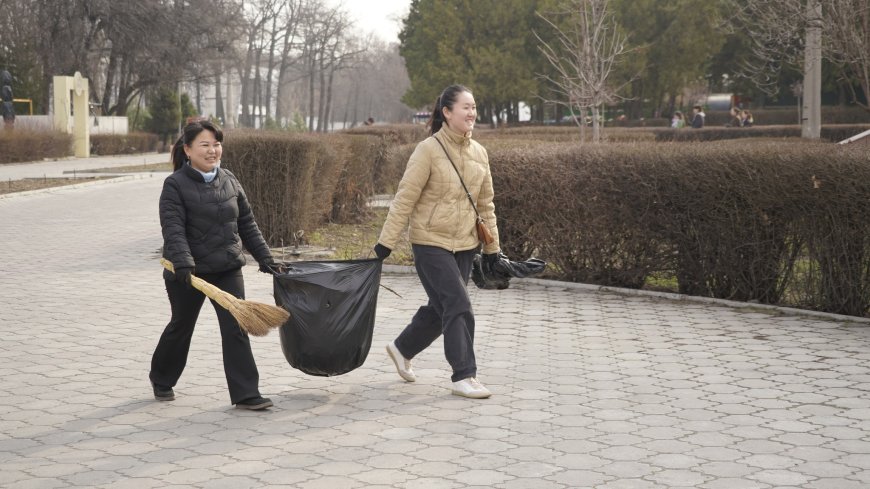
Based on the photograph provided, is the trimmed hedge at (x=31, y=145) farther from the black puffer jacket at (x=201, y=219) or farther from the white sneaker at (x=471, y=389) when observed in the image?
the white sneaker at (x=471, y=389)

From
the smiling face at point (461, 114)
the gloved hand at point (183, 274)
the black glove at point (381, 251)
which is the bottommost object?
the gloved hand at point (183, 274)

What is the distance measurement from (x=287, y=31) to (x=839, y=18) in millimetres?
62870

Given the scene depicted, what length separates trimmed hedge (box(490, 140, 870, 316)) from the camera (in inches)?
330

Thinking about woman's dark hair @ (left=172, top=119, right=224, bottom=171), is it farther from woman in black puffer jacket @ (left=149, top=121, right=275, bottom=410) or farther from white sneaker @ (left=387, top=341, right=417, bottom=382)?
white sneaker @ (left=387, top=341, right=417, bottom=382)

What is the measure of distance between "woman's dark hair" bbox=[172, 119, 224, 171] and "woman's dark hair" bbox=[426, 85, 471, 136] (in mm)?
1171

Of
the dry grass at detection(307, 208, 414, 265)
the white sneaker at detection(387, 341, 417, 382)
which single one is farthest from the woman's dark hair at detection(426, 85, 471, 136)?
the dry grass at detection(307, 208, 414, 265)

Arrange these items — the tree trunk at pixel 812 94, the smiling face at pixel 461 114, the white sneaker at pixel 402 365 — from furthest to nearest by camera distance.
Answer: the tree trunk at pixel 812 94 < the white sneaker at pixel 402 365 < the smiling face at pixel 461 114

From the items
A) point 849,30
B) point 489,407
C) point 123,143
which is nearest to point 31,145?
point 123,143

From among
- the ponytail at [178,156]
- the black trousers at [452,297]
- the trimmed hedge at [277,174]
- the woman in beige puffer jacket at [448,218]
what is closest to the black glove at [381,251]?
the woman in beige puffer jacket at [448,218]

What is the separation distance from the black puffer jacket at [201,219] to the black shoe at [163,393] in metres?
0.75

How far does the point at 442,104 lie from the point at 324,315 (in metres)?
1.32

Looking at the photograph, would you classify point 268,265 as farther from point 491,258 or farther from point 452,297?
point 491,258

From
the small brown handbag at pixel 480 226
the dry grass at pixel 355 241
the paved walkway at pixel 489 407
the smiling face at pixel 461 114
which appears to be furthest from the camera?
the dry grass at pixel 355 241

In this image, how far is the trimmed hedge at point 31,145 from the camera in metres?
35.8
